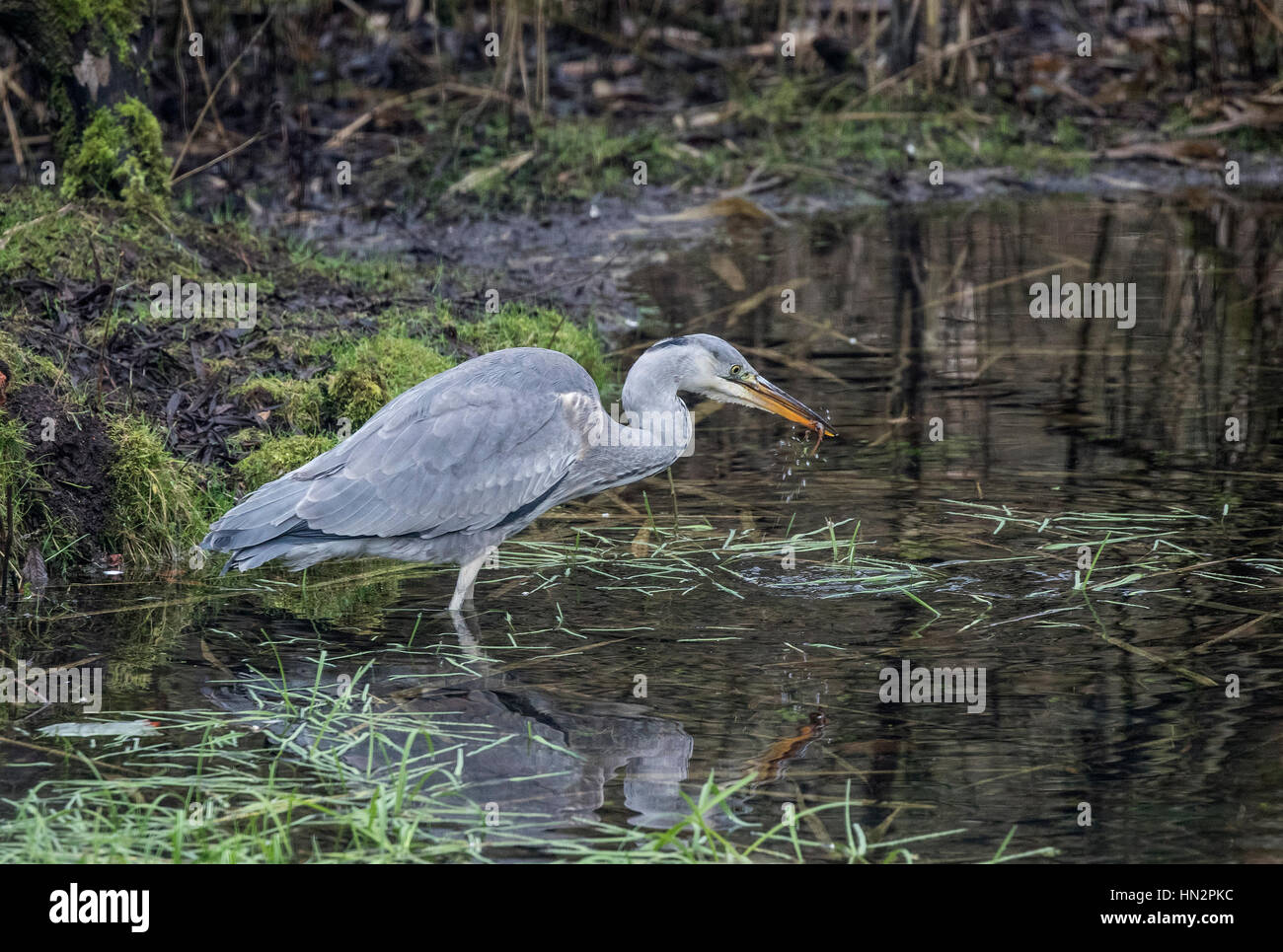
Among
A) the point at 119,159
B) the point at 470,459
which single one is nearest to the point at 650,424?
the point at 470,459

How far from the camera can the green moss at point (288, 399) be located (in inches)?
338

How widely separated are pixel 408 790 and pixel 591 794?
569 mm

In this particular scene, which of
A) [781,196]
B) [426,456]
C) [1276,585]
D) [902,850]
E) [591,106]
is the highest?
[591,106]

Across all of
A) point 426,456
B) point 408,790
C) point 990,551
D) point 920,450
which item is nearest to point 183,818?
point 408,790

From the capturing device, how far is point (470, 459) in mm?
7004

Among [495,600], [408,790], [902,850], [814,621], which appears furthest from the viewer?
[495,600]

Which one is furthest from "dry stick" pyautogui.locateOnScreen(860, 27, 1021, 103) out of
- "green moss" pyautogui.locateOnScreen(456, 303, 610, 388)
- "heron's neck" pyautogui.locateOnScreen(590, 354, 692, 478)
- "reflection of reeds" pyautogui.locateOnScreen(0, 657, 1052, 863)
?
"reflection of reeds" pyautogui.locateOnScreen(0, 657, 1052, 863)

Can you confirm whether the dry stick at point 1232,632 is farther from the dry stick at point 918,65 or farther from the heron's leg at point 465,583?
the dry stick at point 918,65

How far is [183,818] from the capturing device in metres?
4.75

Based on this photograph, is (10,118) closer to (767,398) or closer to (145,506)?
(145,506)

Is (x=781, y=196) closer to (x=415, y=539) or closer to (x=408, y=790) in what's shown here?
(x=415, y=539)

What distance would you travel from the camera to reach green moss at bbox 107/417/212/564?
7652mm

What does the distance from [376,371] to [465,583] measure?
221 centimetres

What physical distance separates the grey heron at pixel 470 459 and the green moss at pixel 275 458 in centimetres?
109
